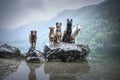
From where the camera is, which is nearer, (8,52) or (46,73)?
(46,73)

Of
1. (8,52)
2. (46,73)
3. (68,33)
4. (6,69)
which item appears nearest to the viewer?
(46,73)

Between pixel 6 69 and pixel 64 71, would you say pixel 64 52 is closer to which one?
pixel 64 71

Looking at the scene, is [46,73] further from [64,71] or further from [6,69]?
[6,69]

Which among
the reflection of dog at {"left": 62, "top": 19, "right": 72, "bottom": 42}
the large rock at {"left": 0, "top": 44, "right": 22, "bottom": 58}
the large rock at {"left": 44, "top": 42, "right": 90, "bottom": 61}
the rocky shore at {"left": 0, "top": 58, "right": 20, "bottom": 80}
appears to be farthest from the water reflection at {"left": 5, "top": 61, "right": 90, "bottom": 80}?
the reflection of dog at {"left": 62, "top": 19, "right": 72, "bottom": 42}

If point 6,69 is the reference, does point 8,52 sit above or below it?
above

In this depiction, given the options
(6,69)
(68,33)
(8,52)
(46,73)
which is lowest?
Result: (46,73)

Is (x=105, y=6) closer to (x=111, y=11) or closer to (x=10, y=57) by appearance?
(x=111, y=11)

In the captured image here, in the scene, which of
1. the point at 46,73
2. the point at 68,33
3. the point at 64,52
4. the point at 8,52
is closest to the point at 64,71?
the point at 46,73

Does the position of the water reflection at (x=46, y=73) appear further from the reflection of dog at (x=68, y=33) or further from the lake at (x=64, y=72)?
Answer: the reflection of dog at (x=68, y=33)

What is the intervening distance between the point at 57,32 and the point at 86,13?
307ft

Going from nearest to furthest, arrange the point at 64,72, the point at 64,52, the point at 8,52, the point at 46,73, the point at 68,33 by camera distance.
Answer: the point at 46,73, the point at 64,72, the point at 64,52, the point at 8,52, the point at 68,33

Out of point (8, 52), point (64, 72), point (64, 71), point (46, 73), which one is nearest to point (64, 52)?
point (8, 52)

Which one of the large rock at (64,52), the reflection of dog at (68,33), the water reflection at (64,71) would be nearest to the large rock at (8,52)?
the large rock at (64,52)

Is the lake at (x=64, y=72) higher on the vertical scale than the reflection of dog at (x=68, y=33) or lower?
lower
